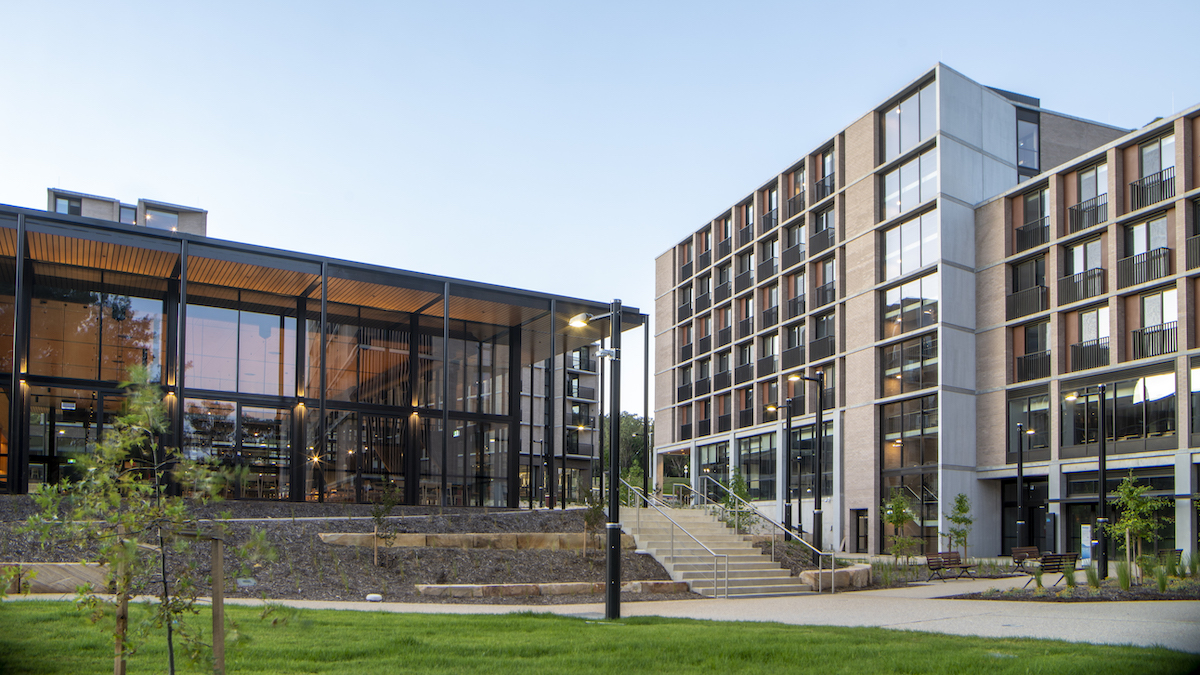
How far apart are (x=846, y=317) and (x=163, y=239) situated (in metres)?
33.7

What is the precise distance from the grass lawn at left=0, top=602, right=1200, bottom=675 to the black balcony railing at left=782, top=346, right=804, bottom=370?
4031 cm

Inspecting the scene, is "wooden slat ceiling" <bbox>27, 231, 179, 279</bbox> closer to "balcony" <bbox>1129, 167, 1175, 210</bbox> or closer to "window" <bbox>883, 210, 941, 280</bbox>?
"window" <bbox>883, 210, 941, 280</bbox>

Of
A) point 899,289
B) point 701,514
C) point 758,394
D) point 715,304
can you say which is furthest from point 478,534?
point 715,304

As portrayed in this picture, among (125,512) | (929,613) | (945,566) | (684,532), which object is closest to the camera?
(125,512)

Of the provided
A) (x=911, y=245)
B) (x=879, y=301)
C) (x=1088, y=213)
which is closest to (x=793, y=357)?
(x=879, y=301)

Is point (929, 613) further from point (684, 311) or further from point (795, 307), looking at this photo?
point (684, 311)

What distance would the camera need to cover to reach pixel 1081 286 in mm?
38094

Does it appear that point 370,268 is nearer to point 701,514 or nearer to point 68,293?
point 68,293

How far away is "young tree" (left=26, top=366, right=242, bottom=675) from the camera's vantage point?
19.6 feet

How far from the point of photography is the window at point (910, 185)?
140 feet

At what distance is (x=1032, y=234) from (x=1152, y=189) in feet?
18.2

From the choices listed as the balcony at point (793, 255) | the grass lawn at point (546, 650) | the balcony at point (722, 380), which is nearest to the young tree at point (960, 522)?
the balcony at point (793, 255)

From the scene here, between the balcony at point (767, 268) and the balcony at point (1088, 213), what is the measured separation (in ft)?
59.3

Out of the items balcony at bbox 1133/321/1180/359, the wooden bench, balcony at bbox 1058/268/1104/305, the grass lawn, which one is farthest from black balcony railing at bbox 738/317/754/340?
the grass lawn
